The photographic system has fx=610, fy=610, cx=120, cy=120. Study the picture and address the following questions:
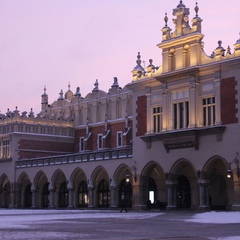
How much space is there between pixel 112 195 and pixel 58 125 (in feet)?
60.6

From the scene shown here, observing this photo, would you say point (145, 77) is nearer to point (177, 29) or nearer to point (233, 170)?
point (177, 29)

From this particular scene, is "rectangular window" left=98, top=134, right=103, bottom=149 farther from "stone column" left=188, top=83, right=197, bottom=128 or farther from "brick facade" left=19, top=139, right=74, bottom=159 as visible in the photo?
"stone column" left=188, top=83, right=197, bottom=128

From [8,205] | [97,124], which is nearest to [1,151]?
[8,205]

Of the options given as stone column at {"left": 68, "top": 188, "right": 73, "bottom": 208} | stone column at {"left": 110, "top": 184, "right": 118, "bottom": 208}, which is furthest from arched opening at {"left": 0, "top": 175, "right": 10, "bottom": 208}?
stone column at {"left": 110, "top": 184, "right": 118, "bottom": 208}

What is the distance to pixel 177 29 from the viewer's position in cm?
4975

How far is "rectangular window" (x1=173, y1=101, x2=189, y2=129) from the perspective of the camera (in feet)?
157

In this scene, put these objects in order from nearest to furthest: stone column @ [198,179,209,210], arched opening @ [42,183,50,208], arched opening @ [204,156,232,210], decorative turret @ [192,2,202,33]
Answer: stone column @ [198,179,209,210] < decorative turret @ [192,2,202,33] < arched opening @ [204,156,232,210] < arched opening @ [42,183,50,208]

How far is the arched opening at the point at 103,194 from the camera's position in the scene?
59.3 m

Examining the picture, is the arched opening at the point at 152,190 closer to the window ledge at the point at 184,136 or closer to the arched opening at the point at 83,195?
the window ledge at the point at 184,136

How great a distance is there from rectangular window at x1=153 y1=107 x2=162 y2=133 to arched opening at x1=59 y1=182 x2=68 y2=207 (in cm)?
1695

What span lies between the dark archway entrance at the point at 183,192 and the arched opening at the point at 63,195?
15530mm

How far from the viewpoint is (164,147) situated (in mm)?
49312

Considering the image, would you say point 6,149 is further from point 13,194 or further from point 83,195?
point 83,195

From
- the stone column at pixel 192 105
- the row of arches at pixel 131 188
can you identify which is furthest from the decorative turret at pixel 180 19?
the row of arches at pixel 131 188
